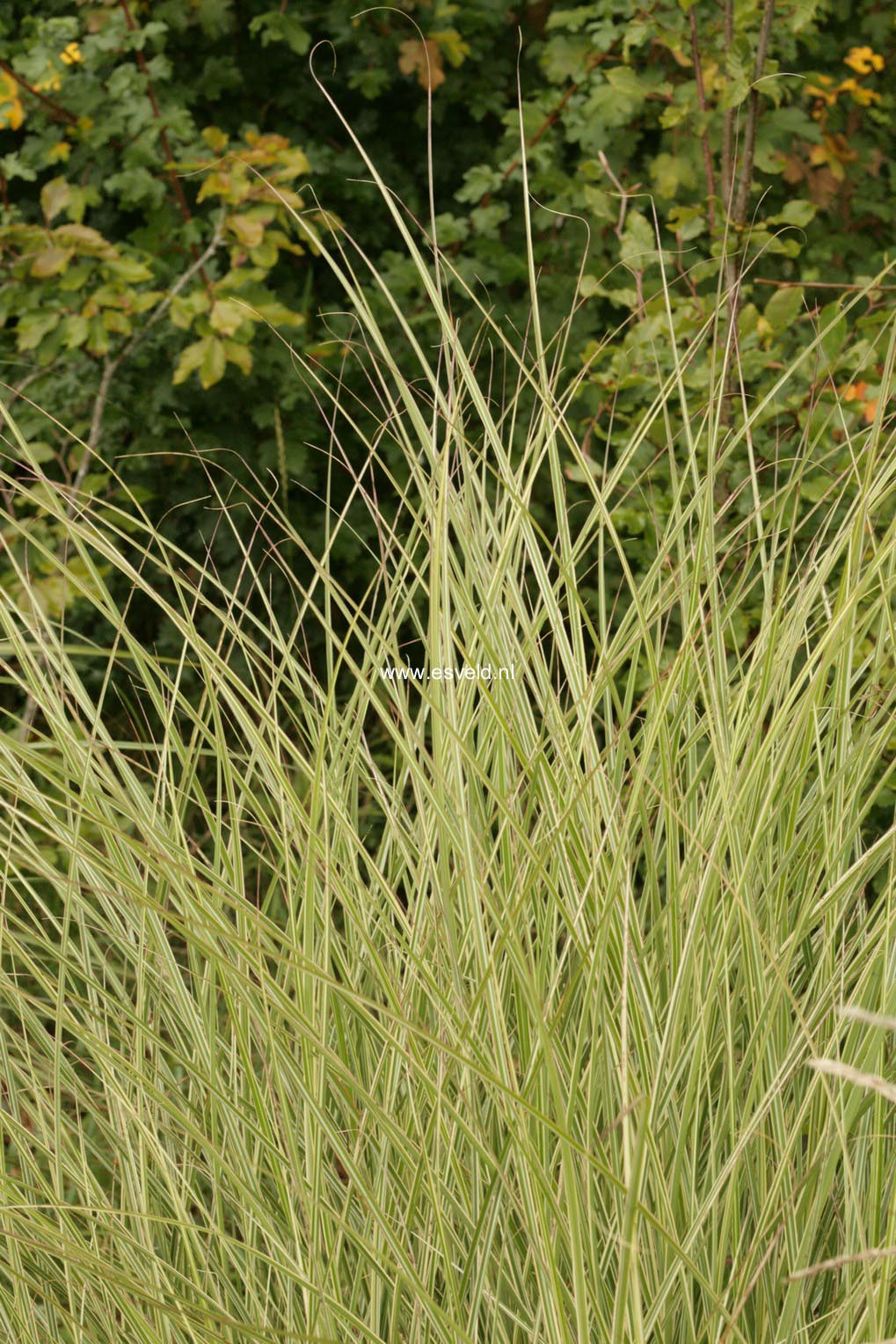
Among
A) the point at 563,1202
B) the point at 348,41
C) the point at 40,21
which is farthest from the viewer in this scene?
the point at 348,41

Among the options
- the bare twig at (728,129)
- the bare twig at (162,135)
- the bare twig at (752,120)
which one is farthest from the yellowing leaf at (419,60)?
the bare twig at (752,120)

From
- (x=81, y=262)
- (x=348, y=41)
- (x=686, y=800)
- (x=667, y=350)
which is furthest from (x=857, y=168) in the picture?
(x=686, y=800)

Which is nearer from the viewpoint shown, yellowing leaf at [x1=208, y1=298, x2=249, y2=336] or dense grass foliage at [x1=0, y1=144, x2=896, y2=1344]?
dense grass foliage at [x1=0, y1=144, x2=896, y2=1344]

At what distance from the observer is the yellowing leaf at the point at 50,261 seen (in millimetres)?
2527

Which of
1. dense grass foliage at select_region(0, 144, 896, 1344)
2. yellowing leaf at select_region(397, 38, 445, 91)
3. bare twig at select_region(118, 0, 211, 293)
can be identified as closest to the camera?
dense grass foliage at select_region(0, 144, 896, 1344)

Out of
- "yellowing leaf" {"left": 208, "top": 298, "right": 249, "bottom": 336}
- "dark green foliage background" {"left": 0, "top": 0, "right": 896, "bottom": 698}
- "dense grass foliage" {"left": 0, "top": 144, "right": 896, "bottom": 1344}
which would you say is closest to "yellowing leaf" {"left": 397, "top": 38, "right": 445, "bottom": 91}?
"dark green foliage background" {"left": 0, "top": 0, "right": 896, "bottom": 698}

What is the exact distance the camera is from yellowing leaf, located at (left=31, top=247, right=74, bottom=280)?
2.53 m

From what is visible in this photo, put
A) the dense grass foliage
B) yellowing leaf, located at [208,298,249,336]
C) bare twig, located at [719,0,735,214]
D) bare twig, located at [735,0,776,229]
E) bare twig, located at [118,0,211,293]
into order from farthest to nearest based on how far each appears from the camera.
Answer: bare twig, located at [118,0,211,293] < yellowing leaf, located at [208,298,249,336] < bare twig, located at [719,0,735,214] < bare twig, located at [735,0,776,229] < the dense grass foliage

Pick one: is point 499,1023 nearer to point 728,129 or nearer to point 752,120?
point 752,120

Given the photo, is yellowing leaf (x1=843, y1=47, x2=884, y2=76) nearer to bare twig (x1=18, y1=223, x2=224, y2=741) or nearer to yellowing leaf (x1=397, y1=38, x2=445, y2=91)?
yellowing leaf (x1=397, y1=38, x2=445, y2=91)

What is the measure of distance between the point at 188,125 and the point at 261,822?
6.31 feet

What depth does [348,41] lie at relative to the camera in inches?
117

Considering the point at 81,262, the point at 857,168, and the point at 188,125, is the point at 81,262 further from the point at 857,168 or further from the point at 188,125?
the point at 857,168

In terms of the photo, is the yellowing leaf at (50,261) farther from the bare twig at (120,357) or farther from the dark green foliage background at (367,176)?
the bare twig at (120,357)
